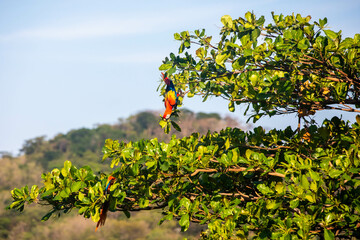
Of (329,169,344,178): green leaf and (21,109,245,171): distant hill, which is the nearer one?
(329,169,344,178): green leaf

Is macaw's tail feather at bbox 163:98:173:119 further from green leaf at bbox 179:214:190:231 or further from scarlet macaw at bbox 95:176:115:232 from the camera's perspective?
green leaf at bbox 179:214:190:231

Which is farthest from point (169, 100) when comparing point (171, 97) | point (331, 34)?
point (331, 34)

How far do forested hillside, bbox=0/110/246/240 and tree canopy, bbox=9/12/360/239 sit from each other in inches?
483

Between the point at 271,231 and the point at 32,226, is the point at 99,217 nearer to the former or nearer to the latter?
the point at 271,231

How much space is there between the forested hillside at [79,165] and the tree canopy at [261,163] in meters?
12.3

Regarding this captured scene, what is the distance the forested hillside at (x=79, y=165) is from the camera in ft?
101

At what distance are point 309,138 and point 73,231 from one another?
30373 millimetres

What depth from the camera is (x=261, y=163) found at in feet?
12.3

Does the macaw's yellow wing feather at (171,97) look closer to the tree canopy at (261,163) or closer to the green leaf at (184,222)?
the tree canopy at (261,163)

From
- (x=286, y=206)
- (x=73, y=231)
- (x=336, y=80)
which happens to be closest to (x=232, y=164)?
(x=286, y=206)

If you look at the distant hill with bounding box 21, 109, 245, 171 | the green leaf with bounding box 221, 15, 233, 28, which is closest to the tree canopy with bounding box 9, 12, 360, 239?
the green leaf with bounding box 221, 15, 233, 28

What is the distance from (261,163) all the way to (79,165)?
34700 millimetres

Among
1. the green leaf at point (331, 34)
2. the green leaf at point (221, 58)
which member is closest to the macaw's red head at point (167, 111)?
the green leaf at point (221, 58)

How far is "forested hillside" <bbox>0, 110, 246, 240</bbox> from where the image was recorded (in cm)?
3080
